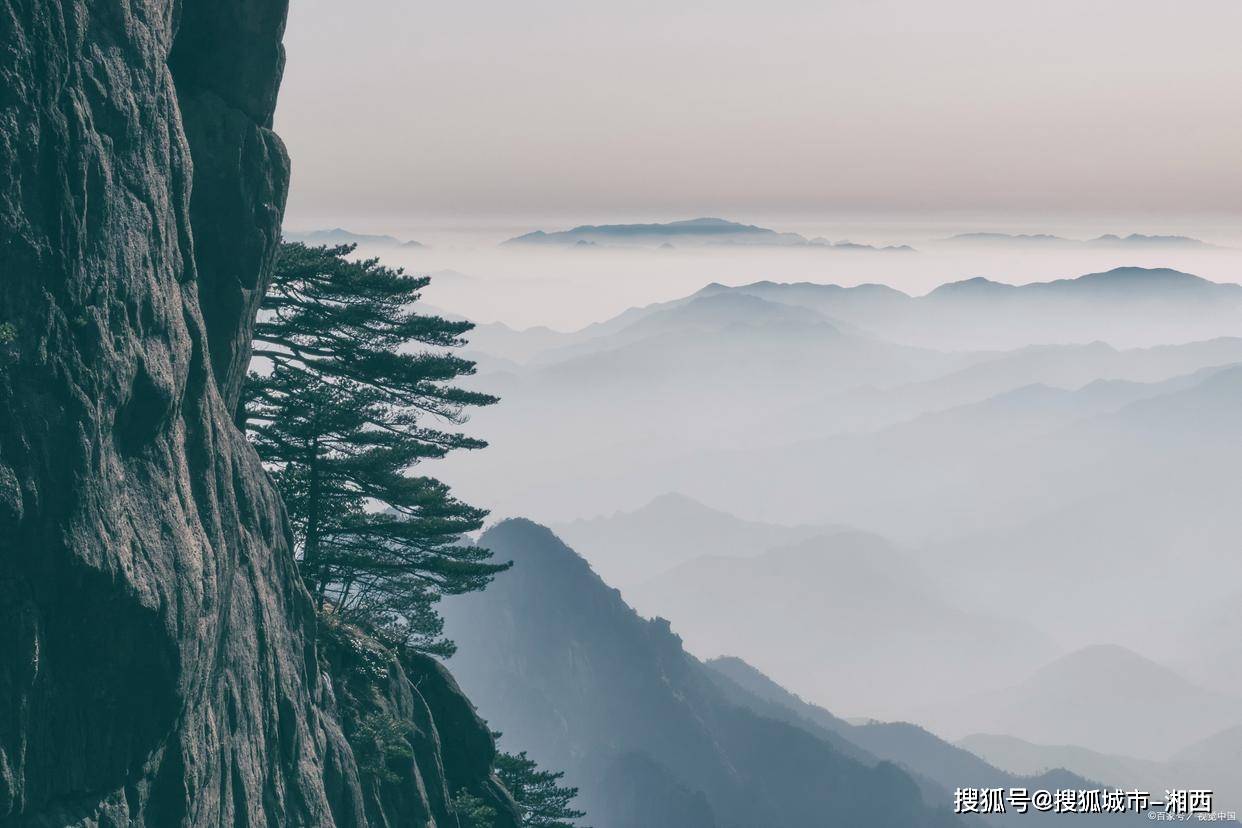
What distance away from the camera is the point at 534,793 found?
41.1m

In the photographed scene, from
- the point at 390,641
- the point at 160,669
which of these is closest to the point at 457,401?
the point at 390,641

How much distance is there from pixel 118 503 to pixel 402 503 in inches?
640

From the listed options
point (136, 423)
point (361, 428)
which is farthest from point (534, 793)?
point (136, 423)

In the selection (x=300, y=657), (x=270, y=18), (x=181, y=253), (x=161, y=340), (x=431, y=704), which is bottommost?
(x=431, y=704)

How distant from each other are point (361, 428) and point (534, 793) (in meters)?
17.4

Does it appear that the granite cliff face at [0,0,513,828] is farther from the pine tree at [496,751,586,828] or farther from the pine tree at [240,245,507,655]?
the pine tree at [496,751,586,828]

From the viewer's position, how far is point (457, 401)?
31.8 meters

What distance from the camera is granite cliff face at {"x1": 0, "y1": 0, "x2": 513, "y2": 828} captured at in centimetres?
1356

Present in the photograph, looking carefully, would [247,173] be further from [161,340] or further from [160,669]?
[160,669]

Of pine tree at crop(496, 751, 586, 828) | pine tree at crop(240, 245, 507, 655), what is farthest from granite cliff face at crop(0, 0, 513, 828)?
pine tree at crop(496, 751, 586, 828)

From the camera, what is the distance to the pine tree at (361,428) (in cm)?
2864

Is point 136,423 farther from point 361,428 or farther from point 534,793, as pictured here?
point 534,793

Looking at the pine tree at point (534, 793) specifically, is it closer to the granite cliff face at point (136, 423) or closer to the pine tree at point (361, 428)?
the pine tree at point (361, 428)

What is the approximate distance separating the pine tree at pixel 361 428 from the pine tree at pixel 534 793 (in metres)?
9.37
